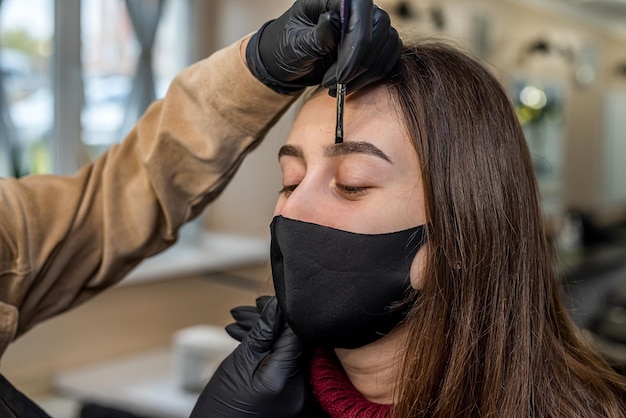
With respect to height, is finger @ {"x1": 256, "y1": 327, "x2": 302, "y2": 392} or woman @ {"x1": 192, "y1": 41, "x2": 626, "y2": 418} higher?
woman @ {"x1": 192, "y1": 41, "x2": 626, "y2": 418}

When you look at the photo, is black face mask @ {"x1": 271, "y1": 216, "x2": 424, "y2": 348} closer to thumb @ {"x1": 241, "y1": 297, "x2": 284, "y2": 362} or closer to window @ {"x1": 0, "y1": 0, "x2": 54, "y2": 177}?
thumb @ {"x1": 241, "y1": 297, "x2": 284, "y2": 362}

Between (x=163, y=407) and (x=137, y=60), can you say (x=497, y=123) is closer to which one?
(x=163, y=407)

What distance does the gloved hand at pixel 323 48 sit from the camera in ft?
2.76

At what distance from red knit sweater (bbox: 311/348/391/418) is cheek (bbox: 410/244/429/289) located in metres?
0.17

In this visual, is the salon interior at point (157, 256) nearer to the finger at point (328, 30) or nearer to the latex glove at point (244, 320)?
the latex glove at point (244, 320)

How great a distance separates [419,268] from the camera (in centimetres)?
97

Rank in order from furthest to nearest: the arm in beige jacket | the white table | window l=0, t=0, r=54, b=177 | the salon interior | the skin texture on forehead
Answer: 1. window l=0, t=0, r=54, b=177
2. the salon interior
3. the white table
4. the arm in beige jacket
5. the skin texture on forehead

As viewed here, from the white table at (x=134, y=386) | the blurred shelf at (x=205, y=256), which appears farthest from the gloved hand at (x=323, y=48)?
the blurred shelf at (x=205, y=256)

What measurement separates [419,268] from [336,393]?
Result: 20 cm

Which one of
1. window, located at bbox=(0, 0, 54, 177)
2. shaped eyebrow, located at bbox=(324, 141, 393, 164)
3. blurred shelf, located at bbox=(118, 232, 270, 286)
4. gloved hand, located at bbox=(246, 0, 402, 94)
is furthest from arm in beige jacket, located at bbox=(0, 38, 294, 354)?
blurred shelf, located at bbox=(118, 232, 270, 286)

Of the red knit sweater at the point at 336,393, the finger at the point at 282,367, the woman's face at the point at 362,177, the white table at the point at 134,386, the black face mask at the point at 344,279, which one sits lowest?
the white table at the point at 134,386

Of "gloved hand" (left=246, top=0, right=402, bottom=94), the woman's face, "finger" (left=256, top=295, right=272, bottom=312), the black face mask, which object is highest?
"gloved hand" (left=246, top=0, right=402, bottom=94)

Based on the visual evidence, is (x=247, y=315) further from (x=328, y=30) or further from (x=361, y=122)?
(x=328, y=30)

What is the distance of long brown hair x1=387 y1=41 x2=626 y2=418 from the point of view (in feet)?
3.13
